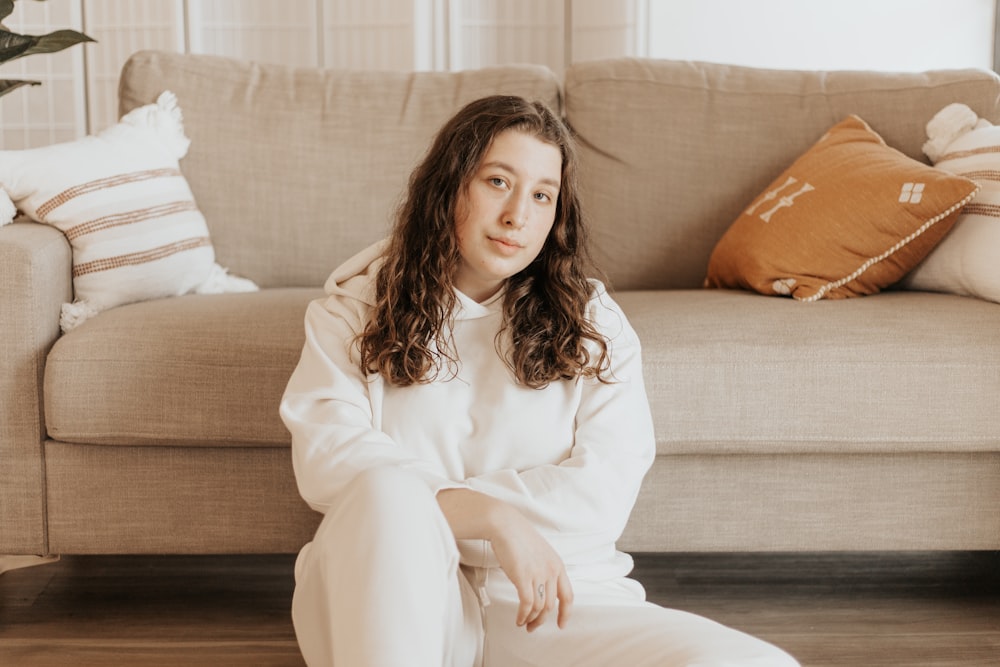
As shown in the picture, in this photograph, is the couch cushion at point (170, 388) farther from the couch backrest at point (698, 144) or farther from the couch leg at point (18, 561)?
the couch backrest at point (698, 144)

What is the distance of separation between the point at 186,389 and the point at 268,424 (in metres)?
0.14

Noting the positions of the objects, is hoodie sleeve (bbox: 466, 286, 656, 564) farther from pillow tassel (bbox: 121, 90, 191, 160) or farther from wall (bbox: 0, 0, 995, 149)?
wall (bbox: 0, 0, 995, 149)

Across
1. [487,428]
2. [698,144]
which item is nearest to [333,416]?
[487,428]

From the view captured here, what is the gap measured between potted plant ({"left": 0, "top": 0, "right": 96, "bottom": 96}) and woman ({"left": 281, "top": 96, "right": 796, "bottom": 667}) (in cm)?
65

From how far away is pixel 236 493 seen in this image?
1.79 meters

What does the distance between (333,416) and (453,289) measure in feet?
0.74

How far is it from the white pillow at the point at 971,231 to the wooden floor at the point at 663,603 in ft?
1.73

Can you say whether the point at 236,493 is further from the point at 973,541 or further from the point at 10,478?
the point at 973,541

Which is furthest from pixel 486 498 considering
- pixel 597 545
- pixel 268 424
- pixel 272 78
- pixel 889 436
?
pixel 272 78

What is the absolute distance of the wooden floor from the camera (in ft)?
5.54

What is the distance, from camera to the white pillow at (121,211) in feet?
6.47

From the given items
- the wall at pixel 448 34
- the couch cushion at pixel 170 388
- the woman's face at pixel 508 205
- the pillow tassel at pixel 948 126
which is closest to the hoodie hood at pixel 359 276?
the woman's face at pixel 508 205

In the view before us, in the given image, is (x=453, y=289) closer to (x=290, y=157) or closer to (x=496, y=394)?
(x=496, y=394)

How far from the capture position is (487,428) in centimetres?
141
